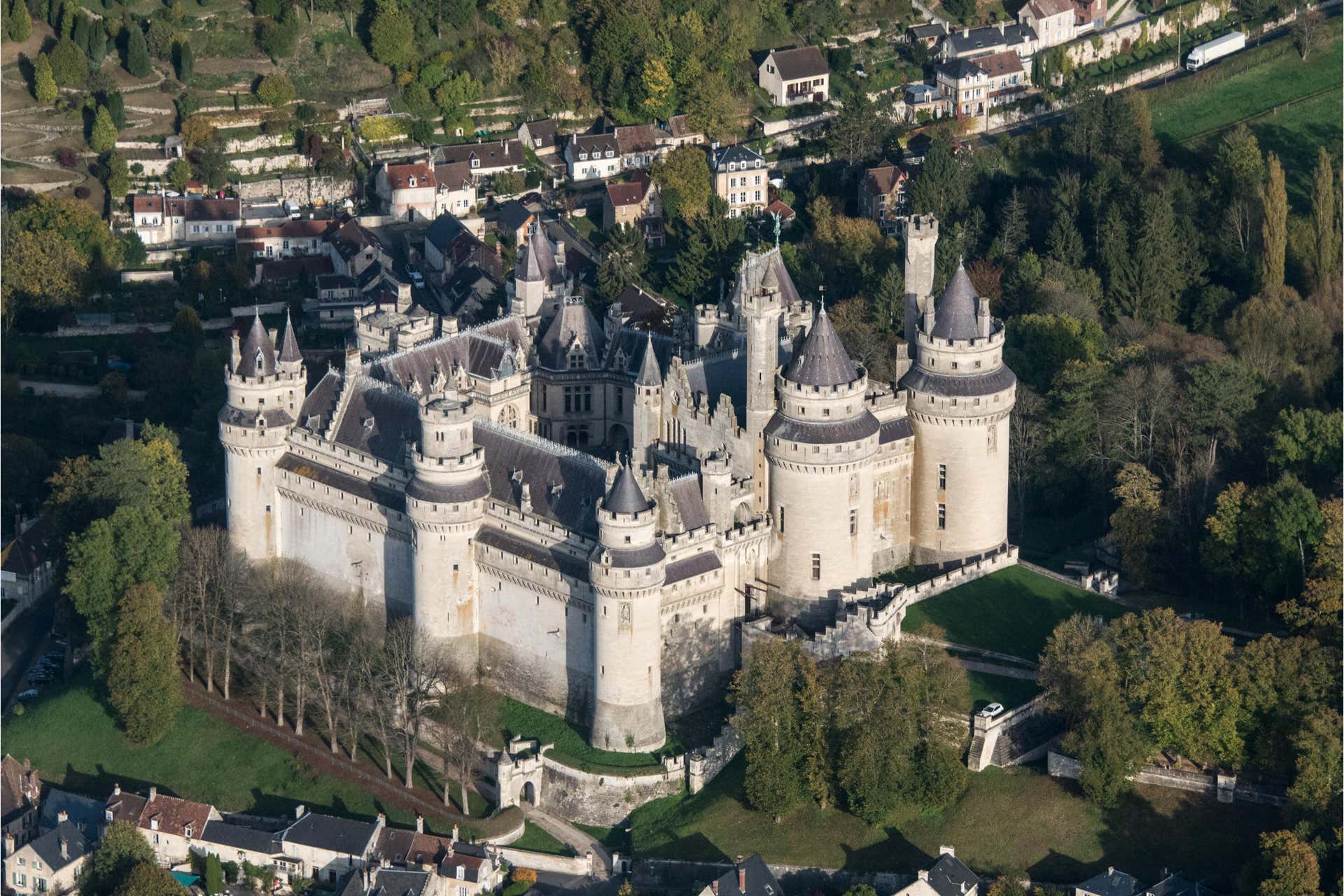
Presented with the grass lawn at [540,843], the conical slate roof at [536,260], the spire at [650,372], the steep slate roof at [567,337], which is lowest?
the grass lawn at [540,843]

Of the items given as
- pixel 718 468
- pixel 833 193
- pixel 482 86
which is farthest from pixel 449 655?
pixel 482 86

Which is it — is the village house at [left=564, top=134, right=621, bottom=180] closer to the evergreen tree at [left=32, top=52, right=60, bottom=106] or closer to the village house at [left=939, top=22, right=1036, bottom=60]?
the village house at [left=939, top=22, right=1036, bottom=60]

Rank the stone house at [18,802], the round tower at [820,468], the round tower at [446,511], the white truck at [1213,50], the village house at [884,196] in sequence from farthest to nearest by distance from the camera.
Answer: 1. the white truck at [1213,50]
2. the village house at [884,196]
3. the stone house at [18,802]
4. the round tower at [446,511]
5. the round tower at [820,468]

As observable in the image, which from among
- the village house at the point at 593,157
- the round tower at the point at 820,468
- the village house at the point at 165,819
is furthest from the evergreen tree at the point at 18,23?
the round tower at the point at 820,468

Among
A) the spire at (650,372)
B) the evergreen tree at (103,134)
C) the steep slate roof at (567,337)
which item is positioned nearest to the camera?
the spire at (650,372)

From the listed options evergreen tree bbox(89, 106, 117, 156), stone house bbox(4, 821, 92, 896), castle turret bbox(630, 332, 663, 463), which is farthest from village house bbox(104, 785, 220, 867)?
evergreen tree bbox(89, 106, 117, 156)

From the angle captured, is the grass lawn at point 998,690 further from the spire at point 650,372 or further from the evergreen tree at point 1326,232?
the evergreen tree at point 1326,232

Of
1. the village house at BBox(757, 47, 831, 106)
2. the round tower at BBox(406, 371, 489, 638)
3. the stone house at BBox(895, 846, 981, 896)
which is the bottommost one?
the stone house at BBox(895, 846, 981, 896)
